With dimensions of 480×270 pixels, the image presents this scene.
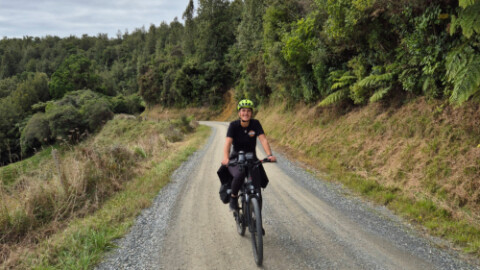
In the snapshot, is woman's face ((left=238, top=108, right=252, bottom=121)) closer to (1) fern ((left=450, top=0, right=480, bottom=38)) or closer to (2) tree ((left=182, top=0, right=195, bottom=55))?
(1) fern ((left=450, top=0, right=480, bottom=38))

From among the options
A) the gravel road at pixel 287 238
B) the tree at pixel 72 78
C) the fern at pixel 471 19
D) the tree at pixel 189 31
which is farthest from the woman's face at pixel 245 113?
the tree at pixel 72 78

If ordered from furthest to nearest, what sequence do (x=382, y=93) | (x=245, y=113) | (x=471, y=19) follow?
(x=382, y=93), (x=471, y=19), (x=245, y=113)

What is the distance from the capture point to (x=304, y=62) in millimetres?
16328

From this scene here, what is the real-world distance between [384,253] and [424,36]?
7318 mm

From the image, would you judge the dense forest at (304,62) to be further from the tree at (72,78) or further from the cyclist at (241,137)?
the cyclist at (241,137)

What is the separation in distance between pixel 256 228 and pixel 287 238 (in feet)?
4.05

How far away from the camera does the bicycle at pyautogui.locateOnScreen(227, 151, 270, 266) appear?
156 inches

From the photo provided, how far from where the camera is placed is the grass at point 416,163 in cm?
540

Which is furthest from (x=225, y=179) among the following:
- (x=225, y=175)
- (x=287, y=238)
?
(x=287, y=238)

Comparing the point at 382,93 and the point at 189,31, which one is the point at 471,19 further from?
the point at 189,31

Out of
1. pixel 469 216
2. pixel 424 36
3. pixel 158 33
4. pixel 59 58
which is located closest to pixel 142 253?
pixel 469 216

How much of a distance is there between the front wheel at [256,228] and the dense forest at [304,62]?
17.9 ft

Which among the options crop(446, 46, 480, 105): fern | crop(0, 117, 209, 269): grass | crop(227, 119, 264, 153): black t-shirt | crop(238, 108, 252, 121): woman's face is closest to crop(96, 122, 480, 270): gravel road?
crop(0, 117, 209, 269): grass

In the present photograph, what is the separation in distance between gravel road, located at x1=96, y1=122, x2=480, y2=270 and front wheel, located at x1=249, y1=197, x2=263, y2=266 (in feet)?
0.69
